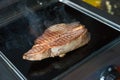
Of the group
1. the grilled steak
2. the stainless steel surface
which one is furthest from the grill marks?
the stainless steel surface

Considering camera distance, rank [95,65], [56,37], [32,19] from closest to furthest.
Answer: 1. [95,65]
2. [56,37]
3. [32,19]

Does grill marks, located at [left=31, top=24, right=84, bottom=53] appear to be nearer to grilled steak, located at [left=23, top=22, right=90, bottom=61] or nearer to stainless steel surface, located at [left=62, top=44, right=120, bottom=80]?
grilled steak, located at [left=23, top=22, right=90, bottom=61]

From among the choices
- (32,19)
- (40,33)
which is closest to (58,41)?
(40,33)

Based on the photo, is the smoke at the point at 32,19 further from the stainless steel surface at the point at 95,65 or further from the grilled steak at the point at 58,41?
the stainless steel surface at the point at 95,65

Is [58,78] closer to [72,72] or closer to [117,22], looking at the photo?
[72,72]

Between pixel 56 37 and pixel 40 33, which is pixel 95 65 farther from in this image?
pixel 40 33
